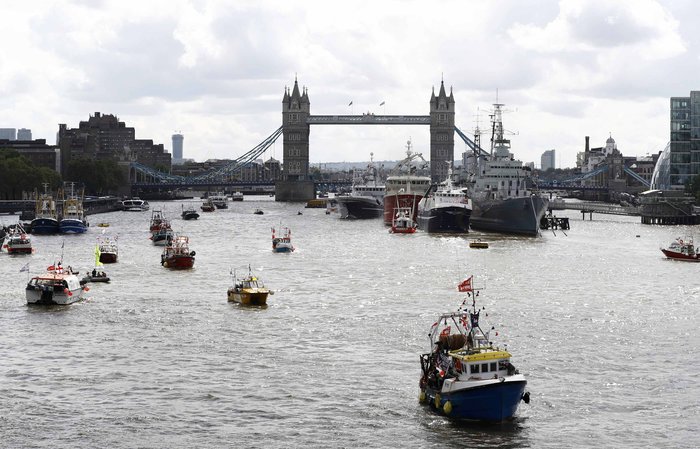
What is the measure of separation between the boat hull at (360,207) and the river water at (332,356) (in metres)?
84.6

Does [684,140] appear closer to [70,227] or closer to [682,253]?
[682,253]

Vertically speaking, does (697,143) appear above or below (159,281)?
above

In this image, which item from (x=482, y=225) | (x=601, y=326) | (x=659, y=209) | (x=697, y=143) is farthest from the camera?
(x=697, y=143)

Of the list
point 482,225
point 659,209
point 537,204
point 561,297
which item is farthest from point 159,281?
point 659,209

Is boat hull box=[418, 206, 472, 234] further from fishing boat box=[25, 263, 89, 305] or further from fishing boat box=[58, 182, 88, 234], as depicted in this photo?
fishing boat box=[25, 263, 89, 305]

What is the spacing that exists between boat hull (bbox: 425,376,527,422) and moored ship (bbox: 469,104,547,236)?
9183cm

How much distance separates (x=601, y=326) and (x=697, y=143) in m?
137

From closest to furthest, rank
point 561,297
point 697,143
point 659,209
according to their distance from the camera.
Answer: point 561,297 < point 659,209 < point 697,143

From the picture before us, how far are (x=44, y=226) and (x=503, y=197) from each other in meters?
52.7

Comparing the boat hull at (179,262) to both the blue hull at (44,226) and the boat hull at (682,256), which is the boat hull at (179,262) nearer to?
the boat hull at (682,256)

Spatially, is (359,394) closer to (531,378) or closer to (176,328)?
(531,378)

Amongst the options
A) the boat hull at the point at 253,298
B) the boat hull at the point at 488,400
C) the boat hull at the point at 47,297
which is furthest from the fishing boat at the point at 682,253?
the boat hull at the point at 488,400

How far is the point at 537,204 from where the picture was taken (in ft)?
425

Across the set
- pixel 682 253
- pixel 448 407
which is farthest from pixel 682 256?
pixel 448 407
